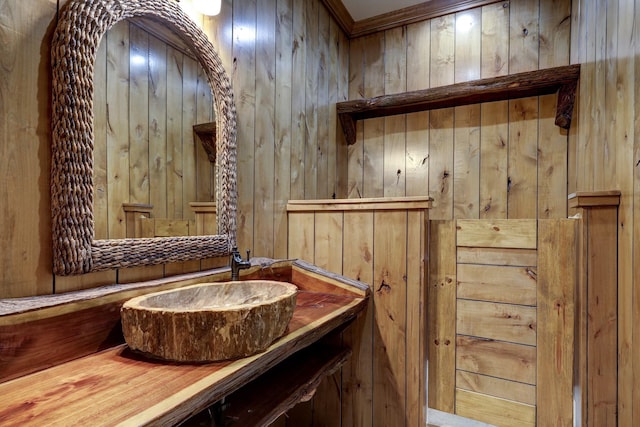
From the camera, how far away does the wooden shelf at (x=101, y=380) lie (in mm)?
571

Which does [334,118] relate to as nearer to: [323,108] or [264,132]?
[323,108]

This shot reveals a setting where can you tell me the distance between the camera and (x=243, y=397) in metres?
1.14

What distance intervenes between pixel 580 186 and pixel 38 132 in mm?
2325

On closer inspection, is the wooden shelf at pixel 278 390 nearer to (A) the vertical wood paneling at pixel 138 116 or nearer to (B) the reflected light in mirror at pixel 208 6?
(A) the vertical wood paneling at pixel 138 116

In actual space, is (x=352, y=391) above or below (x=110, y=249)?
below

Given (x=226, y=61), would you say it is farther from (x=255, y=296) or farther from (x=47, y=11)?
(x=255, y=296)

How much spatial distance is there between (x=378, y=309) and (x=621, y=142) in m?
1.15

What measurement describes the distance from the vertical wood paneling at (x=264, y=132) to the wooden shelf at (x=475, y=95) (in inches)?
32.0

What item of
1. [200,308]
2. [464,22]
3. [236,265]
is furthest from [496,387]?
[464,22]

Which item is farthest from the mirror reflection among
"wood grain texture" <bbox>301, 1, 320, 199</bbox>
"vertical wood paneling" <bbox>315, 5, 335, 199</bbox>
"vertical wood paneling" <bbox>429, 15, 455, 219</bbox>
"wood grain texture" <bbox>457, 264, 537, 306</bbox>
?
"vertical wood paneling" <bbox>429, 15, 455, 219</bbox>

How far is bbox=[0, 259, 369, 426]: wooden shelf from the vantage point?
1.87ft

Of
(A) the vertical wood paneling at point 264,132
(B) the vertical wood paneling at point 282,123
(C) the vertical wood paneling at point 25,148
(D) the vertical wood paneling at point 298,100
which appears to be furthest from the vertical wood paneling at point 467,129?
(C) the vertical wood paneling at point 25,148

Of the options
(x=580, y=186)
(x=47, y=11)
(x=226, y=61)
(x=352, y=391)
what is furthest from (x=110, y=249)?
(x=580, y=186)

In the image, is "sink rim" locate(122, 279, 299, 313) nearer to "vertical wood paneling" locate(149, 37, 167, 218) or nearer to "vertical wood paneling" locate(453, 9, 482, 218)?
"vertical wood paneling" locate(149, 37, 167, 218)
